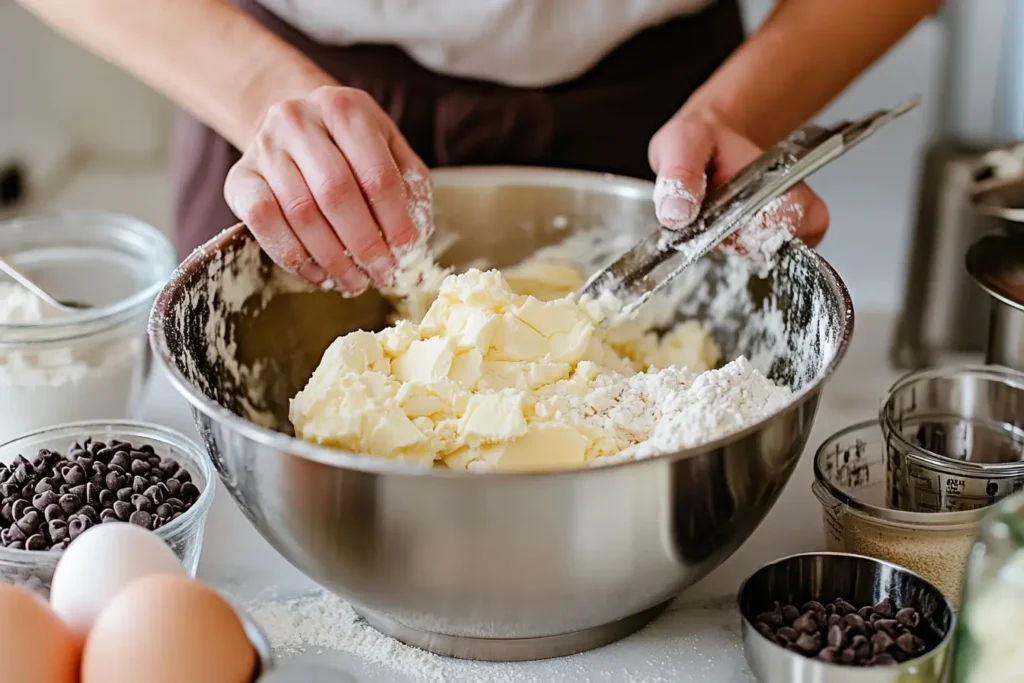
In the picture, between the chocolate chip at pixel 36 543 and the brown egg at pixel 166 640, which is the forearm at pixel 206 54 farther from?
the brown egg at pixel 166 640

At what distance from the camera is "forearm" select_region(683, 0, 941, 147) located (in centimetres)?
116

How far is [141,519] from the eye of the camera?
826mm

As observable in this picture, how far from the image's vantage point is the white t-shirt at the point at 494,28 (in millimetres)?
1142

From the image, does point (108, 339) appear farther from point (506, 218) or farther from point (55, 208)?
point (55, 208)

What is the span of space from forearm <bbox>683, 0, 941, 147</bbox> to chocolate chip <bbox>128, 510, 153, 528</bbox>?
0.69 m

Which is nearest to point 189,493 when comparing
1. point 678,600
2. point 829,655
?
point 678,600

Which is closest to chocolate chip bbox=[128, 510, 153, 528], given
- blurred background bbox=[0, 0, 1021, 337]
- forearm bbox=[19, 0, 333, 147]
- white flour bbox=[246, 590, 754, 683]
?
white flour bbox=[246, 590, 754, 683]

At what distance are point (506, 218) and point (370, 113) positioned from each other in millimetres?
218

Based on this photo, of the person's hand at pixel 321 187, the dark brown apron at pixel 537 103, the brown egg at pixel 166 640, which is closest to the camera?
the brown egg at pixel 166 640

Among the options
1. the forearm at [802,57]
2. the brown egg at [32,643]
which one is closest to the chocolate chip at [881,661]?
the brown egg at [32,643]

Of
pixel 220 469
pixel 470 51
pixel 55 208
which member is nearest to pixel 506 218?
pixel 470 51

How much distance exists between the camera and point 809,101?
1235 millimetres

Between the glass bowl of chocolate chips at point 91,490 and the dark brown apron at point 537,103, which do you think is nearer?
the glass bowl of chocolate chips at point 91,490

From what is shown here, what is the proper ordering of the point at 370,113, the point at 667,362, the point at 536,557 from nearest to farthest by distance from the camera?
1. the point at 536,557
2. the point at 370,113
3. the point at 667,362
